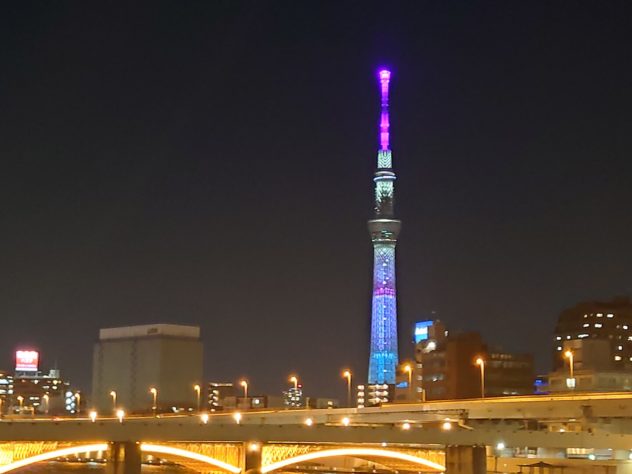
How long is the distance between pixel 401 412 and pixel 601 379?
92.7ft

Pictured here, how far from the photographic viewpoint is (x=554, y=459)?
3317 inches

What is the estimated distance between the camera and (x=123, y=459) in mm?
63688

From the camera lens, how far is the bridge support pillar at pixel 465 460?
64.3 meters

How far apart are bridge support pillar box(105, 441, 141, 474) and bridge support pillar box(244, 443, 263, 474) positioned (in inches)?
274

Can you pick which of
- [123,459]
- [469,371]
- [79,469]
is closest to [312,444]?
[123,459]

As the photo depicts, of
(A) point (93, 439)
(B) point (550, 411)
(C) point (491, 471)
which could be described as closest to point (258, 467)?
(A) point (93, 439)

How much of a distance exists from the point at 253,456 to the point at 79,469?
5999 centimetres

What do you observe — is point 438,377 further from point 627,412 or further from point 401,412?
point 627,412

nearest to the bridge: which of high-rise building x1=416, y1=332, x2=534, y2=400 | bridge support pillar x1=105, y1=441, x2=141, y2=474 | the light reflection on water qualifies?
bridge support pillar x1=105, y1=441, x2=141, y2=474

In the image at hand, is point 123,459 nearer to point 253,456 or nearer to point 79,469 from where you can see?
point 253,456

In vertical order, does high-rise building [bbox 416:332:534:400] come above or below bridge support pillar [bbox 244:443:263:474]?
above

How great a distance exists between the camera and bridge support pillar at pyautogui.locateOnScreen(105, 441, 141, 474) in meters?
63.6

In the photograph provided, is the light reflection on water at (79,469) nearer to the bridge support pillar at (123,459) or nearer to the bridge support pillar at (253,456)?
the bridge support pillar at (253,456)

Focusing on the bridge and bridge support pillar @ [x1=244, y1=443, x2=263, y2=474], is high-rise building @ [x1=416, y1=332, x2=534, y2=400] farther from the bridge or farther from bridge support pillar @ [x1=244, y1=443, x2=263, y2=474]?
bridge support pillar @ [x1=244, y1=443, x2=263, y2=474]
